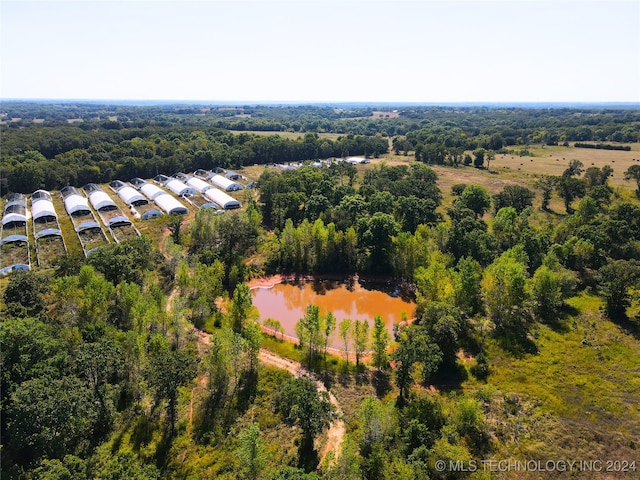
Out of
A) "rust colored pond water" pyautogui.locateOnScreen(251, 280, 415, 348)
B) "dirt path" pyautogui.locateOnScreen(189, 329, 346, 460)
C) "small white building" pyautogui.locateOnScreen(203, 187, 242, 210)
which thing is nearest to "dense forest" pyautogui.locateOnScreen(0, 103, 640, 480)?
"dirt path" pyautogui.locateOnScreen(189, 329, 346, 460)

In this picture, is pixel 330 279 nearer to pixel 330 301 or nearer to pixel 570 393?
pixel 330 301

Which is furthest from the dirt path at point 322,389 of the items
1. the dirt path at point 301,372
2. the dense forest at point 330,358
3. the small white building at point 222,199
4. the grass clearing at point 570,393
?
the small white building at point 222,199

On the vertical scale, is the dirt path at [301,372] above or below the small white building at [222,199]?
below

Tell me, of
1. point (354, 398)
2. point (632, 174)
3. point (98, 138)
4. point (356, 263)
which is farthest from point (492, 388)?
point (98, 138)

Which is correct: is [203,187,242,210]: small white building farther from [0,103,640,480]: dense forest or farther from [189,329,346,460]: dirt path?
[189,329,346,460]: dirt path

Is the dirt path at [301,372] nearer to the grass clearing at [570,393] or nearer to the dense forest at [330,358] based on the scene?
the dense forest at [330,358]
